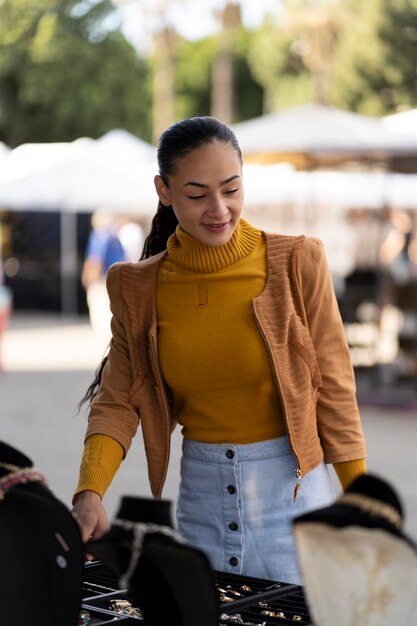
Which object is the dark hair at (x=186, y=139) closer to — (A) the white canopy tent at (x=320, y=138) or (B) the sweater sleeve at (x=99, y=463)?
(B) the sweater sleeve at (x=99, y=463)

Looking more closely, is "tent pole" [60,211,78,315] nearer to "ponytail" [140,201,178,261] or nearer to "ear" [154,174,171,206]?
"ponytail" [140,201,178,261]

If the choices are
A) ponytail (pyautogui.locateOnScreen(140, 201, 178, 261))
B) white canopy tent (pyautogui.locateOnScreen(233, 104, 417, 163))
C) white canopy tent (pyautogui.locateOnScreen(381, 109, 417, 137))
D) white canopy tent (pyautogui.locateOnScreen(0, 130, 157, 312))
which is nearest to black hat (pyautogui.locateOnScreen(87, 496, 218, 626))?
ponytail (pyautogui.locateOnScreen(140, 201, 178, 261))

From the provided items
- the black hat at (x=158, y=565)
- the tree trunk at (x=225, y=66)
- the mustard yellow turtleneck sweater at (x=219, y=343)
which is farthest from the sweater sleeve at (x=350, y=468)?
the tree trunk at (x=225, y=66)

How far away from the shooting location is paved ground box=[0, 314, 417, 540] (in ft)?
25.9

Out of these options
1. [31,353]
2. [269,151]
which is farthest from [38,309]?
[269,151]

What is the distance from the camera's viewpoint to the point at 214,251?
8.21ft

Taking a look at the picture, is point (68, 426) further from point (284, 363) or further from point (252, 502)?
point (284, 363)

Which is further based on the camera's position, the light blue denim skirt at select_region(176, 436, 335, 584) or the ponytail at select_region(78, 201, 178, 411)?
the ponytail at select_region(78, 201, 178, 411)

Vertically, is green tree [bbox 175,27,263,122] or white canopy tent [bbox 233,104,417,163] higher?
green tree [bbox 175,27,263,122]

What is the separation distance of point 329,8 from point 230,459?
140ft

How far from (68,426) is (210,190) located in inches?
327

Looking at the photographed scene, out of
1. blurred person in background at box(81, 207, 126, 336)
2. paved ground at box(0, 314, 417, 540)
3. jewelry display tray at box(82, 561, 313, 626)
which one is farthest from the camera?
blurred person in background at box(81, 207, 126, 336)

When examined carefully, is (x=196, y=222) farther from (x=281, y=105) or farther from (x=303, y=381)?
(x=281, y=105)

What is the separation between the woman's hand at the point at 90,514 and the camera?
86.6 inches
